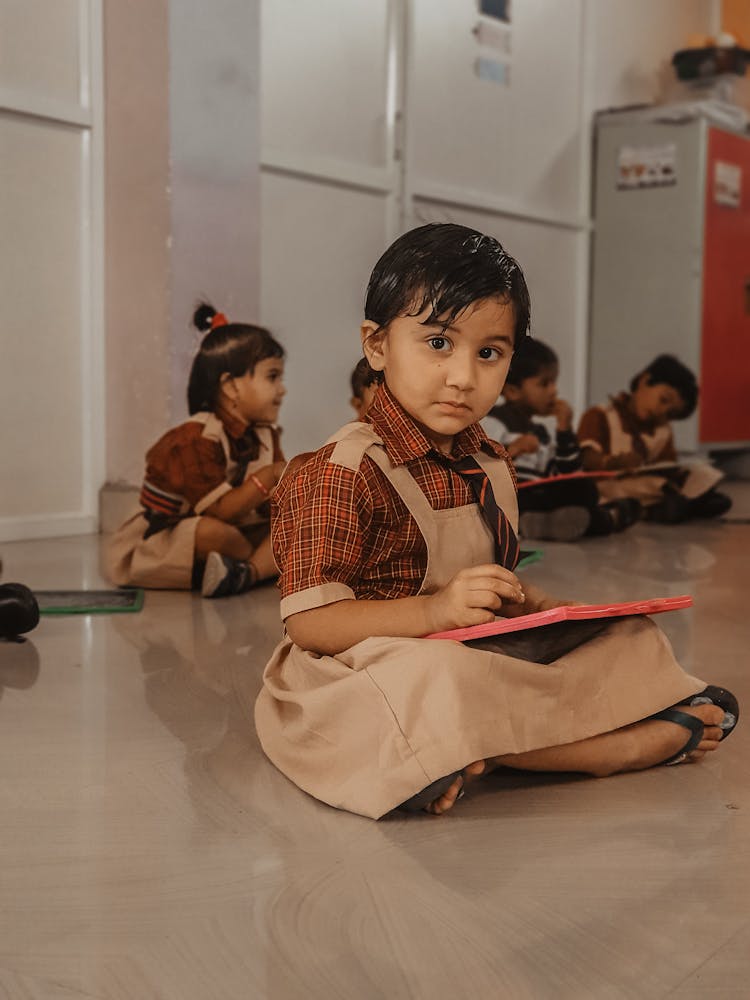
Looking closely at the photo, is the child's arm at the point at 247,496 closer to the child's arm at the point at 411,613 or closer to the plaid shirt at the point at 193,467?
the plaid shirt at the point at 193,467

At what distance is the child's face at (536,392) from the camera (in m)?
3.36

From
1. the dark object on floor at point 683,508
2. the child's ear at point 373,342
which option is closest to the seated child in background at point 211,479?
the child's ear at point 373,342

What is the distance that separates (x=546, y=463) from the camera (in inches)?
131

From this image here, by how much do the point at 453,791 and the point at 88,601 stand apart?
4.18ft

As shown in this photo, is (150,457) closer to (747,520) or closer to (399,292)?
(399,292)

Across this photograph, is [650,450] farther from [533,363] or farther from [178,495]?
[178,495]

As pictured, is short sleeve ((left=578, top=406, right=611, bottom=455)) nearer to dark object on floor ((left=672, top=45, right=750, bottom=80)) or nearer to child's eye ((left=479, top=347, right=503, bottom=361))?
dark object on floor ((left=672, top=45, right=750, bottom=80))

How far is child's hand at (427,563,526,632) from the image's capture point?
3.64ft

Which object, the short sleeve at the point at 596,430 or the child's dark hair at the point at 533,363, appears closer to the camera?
the child's dark hair at the point at 533,363

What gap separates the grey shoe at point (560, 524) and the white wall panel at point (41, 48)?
1656 millimetres

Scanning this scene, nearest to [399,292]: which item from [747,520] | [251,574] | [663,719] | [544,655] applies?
[544,655]

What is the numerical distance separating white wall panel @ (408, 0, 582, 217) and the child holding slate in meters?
3.04

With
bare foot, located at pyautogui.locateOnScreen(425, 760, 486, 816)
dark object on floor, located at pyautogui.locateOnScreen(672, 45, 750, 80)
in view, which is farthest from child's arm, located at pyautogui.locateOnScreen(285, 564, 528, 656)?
dark object on floor, located at pyautogui.locateOnScreen(672, 45, 750, 80)

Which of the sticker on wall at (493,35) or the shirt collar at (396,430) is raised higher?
the sticker on wall at (493,35)
